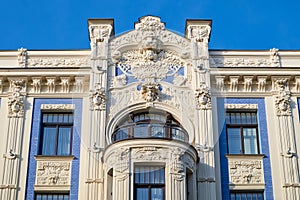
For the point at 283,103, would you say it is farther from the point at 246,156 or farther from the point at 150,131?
the point at 150,131

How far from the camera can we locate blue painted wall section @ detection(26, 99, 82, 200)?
82.2ft

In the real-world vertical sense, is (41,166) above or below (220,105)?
below

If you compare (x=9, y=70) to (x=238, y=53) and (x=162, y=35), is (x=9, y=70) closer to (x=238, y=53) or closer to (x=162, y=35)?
(x=162, y=35)

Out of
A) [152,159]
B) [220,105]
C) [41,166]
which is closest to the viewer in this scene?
[152,159]

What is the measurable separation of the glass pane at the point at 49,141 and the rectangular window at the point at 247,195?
24.9 feet

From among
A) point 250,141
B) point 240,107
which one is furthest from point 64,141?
point 250,141

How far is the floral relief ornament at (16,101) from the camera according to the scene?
26.8 m

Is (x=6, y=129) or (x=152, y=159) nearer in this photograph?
(x=152, y=159)

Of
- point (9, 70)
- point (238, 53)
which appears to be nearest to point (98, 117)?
point (9, 70)

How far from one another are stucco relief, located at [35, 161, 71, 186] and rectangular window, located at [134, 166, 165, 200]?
10.6 feet

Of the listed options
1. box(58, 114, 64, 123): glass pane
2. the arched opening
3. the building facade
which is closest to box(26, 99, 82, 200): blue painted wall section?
the building facade

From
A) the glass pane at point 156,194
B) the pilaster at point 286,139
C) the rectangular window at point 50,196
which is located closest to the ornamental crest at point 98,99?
the rectangular window at point 50,196

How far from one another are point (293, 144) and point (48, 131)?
1028 cm

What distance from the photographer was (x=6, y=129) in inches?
1038
